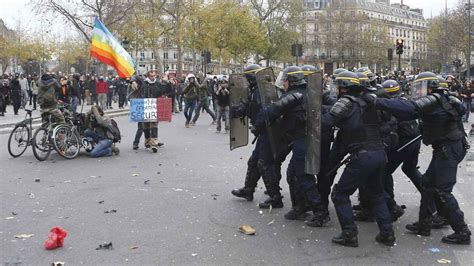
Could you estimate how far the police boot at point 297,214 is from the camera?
662cm

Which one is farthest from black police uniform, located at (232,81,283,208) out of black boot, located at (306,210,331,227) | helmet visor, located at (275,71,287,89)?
black boot, located at (306,210,331,227)

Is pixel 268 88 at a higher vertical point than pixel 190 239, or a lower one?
higher

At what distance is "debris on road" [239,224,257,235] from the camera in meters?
6.06

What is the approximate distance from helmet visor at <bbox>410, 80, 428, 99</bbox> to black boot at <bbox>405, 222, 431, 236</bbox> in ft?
4.36

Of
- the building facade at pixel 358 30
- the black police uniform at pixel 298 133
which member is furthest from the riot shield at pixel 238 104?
the building facade at pixel 358 30

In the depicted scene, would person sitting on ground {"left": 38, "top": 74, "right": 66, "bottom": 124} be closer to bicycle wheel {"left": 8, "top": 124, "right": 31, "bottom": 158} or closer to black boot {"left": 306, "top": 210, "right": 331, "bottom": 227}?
bicycle wheel {"left": 8, "top": 124, "right": 31, "bottom": 158}

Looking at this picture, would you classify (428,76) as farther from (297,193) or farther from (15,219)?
(15,219)

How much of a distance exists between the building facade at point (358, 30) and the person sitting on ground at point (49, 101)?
50.7 metres

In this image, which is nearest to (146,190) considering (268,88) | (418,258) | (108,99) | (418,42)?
(268,88)

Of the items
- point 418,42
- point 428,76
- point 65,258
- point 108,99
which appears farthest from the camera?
point 418,42

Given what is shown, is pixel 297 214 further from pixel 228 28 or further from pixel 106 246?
pixel 228 28

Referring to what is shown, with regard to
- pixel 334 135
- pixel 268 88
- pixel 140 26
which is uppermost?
pixel 140 26

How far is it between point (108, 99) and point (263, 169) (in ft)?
78.7

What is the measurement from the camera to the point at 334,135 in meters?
6.68
